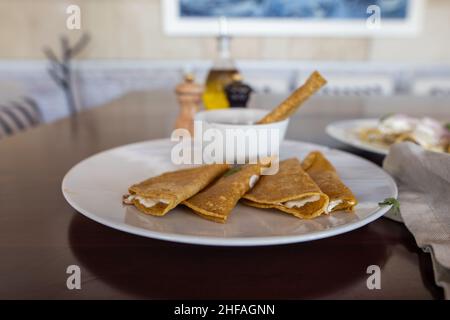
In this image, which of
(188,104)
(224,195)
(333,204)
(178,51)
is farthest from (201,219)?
(178,51)

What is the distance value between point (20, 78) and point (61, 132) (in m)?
2.24

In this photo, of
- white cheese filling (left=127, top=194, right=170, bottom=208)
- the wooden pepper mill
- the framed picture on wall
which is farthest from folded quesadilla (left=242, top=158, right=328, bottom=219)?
the framed picture on wall

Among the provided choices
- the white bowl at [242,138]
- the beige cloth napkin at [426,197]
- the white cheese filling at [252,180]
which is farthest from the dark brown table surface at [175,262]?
the white bowl at [242,138]

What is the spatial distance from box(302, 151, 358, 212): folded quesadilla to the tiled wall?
2.40 meters

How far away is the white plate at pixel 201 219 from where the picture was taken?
425 mm

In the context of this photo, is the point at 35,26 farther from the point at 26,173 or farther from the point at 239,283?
the point at 239,283

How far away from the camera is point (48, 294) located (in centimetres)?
37

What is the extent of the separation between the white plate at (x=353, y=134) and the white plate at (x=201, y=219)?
130 millimetres

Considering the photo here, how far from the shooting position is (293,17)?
2.85 metres

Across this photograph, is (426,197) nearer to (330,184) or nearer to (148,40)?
(330,184)

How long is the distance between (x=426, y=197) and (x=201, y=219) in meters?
0.32

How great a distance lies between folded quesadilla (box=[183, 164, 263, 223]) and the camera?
48 centimetres

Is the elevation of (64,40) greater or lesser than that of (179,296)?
greater

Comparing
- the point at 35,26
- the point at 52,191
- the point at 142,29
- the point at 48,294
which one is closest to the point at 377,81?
the point at 142,29
